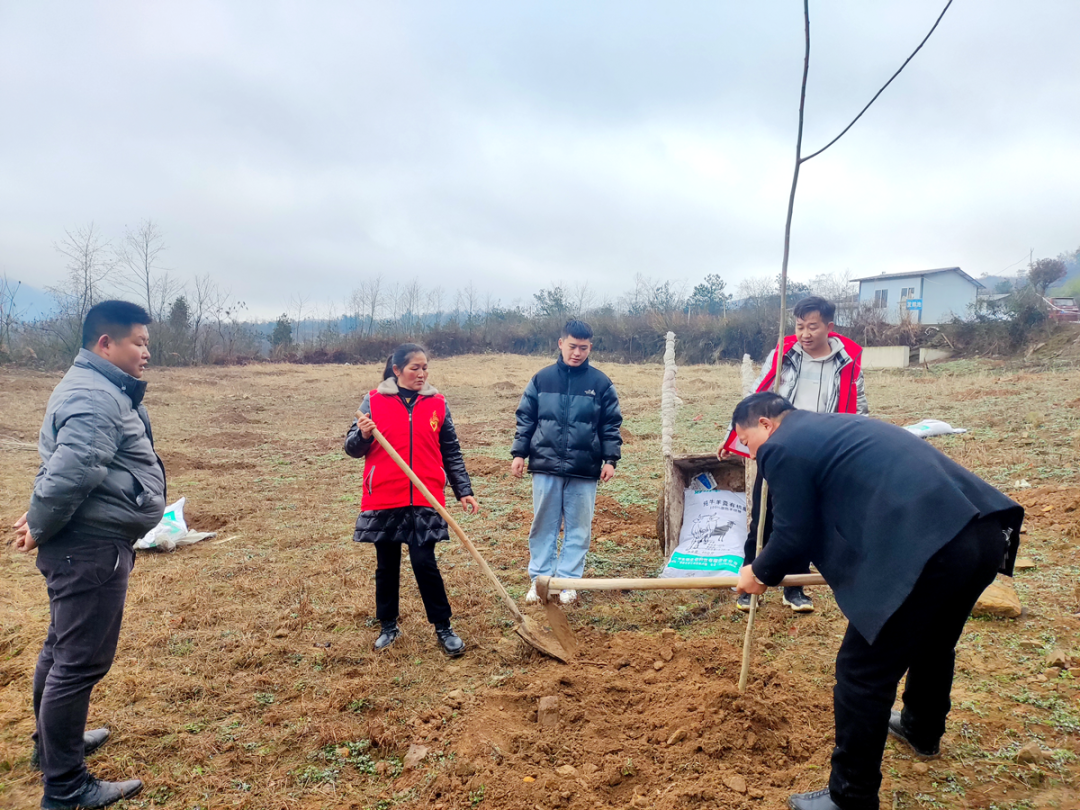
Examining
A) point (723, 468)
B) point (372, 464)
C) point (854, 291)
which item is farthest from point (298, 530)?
point (854, 291)

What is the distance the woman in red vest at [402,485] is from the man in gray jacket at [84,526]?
1152mm

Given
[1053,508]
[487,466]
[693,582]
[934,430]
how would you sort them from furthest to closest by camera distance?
[487,466], [934,430], [1053,508], [693,582]

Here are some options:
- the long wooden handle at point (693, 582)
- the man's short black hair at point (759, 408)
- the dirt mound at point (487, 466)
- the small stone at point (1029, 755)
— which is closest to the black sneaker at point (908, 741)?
the small stone at point (1029, 755)

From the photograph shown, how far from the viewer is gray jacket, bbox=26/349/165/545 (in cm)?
231

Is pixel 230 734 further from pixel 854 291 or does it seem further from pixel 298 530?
pixel 854 291

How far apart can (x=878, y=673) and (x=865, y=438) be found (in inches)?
29.3

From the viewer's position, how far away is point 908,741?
2590 millimetres

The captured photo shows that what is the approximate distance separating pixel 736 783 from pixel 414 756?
1.28m

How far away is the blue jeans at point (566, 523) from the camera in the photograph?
4199mm

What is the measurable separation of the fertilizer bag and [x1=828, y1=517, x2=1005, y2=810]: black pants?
1.99 metres

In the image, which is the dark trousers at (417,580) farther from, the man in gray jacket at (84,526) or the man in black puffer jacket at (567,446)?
the man in gray jacket at (84,526)

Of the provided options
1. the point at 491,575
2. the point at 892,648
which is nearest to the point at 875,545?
the point at 892,648

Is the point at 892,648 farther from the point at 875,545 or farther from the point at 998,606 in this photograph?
the point at 998,606

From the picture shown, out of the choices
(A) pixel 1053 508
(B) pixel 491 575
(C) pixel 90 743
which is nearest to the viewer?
(C) pixel 90 743
